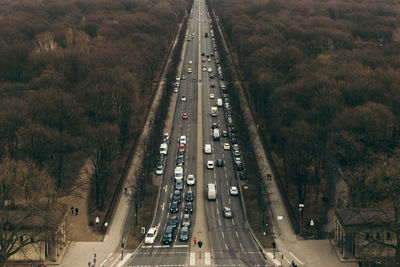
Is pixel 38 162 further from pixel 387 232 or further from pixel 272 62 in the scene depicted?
pixel 272 62

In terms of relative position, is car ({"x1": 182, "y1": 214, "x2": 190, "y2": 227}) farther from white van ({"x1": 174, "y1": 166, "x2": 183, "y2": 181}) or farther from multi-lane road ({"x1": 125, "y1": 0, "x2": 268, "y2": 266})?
white van ({"x1": 174, "y1": 166, "x2": 183, "y2": 181})

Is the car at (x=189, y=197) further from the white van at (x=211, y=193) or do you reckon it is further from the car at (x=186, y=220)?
the car at (x=186, y=220)

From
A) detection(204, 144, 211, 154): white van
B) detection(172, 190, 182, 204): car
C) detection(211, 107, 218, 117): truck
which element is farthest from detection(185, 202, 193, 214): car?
detection(211, 107, 218, 117): truck

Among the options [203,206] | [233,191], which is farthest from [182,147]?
[203,206]

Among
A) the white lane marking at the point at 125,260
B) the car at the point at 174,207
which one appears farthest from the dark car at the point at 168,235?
the car at the point at 174,207

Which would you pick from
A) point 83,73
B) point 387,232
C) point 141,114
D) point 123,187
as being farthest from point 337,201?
point 83,73

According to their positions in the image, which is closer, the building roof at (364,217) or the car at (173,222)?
the building roof at (364,217)

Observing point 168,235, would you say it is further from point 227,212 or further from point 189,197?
point 189,197

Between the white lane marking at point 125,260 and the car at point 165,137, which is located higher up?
the white lane marking at point 125,260
